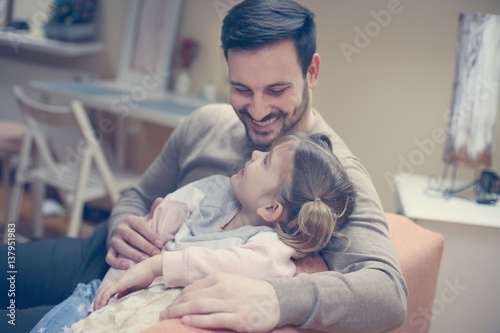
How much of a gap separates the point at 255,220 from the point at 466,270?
0.88 meters

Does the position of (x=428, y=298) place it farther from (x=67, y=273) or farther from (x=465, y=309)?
(x=67, y=273)

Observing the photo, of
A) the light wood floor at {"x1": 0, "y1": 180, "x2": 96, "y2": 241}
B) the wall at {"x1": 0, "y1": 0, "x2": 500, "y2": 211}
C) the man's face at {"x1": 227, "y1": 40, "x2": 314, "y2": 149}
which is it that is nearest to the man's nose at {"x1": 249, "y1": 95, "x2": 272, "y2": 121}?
the man's face at {"x1": 227, "y1": 40, "x2": 314, "y2": 149}

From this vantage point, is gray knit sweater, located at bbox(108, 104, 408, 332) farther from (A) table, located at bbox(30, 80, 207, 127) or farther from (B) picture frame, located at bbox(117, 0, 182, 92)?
(B) picture frame, located at bbox(117, 0, 182, 92)

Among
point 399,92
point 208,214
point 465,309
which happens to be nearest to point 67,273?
point 208,214

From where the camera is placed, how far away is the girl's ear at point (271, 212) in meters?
1.02

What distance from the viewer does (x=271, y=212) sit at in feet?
3.41

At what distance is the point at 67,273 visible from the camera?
4.17ft

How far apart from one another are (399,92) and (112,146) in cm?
200

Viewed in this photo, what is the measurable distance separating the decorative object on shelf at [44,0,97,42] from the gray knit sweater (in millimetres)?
2170

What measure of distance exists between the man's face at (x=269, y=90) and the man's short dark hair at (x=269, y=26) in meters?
0.02

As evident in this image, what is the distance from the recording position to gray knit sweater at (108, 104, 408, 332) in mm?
824

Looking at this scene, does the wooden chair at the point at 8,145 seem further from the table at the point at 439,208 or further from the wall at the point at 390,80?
the table at the point at 439,208

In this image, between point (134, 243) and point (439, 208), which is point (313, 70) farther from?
point (439, 208)

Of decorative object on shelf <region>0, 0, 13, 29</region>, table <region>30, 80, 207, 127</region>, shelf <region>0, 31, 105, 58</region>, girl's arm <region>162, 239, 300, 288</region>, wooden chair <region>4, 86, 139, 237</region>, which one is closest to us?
girl's arm <region>162, 239, 300, 288</region>
